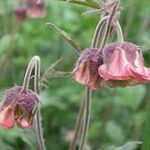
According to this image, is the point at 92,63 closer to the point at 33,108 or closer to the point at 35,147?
the point at 33,108

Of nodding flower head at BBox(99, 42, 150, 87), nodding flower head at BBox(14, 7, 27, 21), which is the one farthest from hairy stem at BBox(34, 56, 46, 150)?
nodding flower head at BBox(14, 7, 27, 21)

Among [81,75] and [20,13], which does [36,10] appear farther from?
[81,75]

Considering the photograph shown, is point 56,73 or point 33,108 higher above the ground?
point 56,73

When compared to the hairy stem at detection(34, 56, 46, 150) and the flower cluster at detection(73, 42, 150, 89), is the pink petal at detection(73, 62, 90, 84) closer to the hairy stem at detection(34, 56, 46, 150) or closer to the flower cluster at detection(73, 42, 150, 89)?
the flower cluster at detection(73, 42, 150, 89)

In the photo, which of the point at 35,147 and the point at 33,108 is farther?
the point at 35,147

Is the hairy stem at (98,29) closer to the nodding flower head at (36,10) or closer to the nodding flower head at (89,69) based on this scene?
the nodding flower head at (89,69)

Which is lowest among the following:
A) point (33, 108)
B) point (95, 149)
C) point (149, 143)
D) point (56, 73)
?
point (95, 149)

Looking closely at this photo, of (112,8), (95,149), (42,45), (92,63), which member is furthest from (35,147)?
(42,45)

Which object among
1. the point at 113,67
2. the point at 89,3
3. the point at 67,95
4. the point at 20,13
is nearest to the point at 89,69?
the point at 113,67
